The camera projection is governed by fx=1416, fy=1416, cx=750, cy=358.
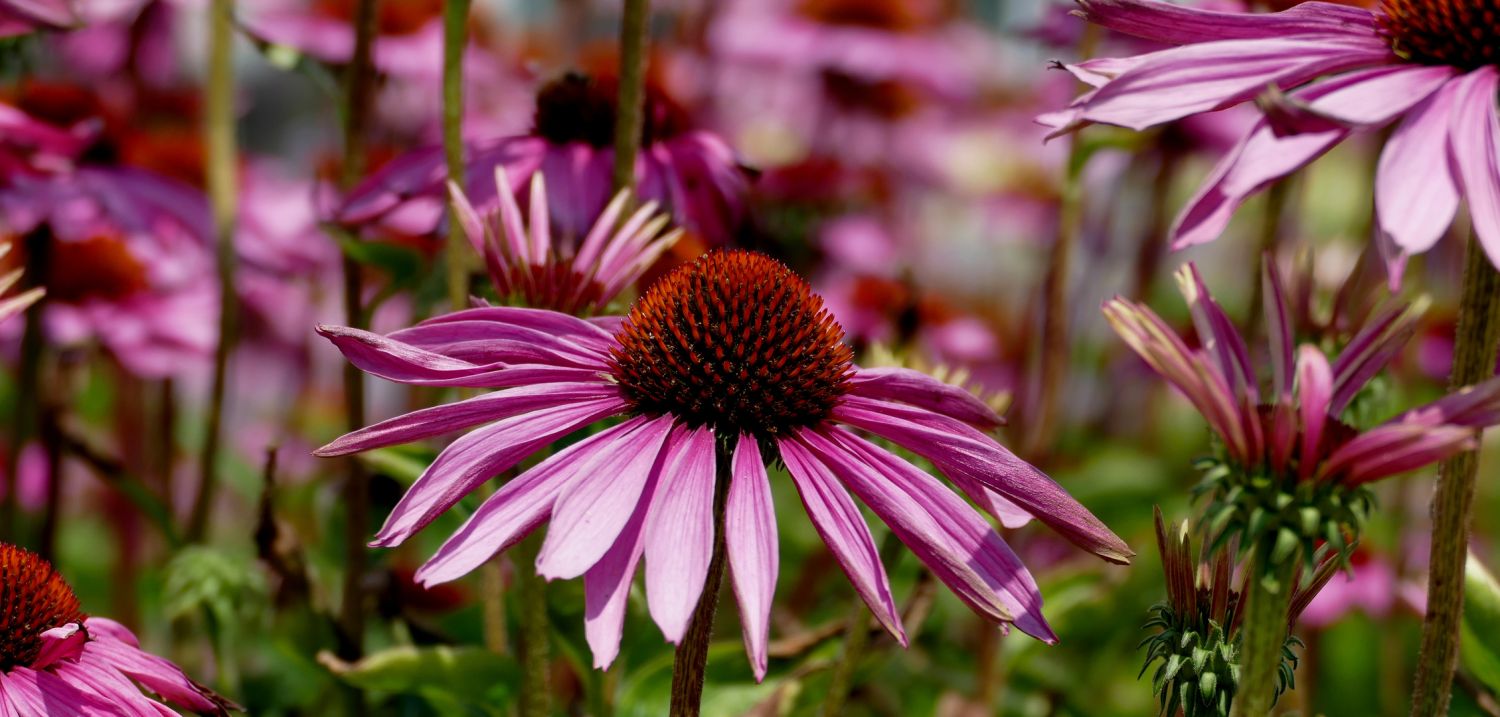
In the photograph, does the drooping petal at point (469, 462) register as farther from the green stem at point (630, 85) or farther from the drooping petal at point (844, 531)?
the green stem at point (630, 85)

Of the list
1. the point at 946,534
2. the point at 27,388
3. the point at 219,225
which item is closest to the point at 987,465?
the point at 946,534

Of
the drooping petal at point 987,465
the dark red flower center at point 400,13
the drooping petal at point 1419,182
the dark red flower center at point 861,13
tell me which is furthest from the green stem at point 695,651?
the dark red flower center at point 861,13

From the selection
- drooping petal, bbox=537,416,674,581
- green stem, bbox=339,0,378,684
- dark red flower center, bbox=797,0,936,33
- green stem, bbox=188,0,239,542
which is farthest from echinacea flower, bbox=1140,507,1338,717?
dark red flower center, bbox=797,0,936,33

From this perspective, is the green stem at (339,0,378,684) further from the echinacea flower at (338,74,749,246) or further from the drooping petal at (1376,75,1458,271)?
the drooping petal at (1376,75,1458,271)

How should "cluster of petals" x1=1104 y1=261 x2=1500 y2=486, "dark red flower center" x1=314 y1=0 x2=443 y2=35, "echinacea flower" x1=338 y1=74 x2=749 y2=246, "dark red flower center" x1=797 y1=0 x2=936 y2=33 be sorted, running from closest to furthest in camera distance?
"cluster of petals" x1=1104 y1=261 x2=1500 y2=486 < "echinacea flower" x1=338 y1=74 x2=749 y2=246 < "dark red flower center" x1=314 y1=0 x2=443 y2=35 < "dark red flower center" x1=797 y1=0 x2=936 y2=33

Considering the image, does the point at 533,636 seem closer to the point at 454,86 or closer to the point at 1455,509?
the point at 454,86

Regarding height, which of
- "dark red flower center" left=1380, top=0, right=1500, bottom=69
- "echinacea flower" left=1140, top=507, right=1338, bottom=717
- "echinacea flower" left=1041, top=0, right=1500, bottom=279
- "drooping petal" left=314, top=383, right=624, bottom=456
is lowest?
"echinacea flower" left=1140, top=507, right=1338, bottom=717
